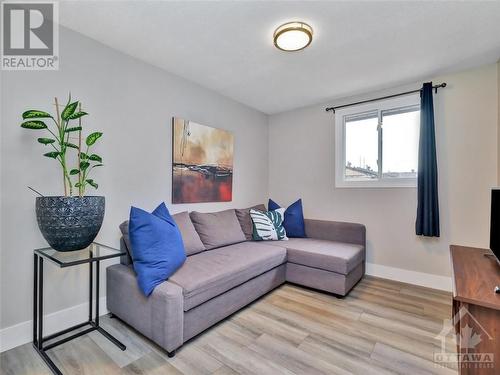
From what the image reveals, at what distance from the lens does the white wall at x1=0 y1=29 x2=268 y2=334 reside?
173 cm

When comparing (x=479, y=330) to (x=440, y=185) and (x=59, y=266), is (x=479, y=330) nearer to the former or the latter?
(x=440, y=185)

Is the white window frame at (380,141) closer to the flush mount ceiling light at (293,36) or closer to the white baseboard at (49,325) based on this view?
the flush mount ceiling light at (293,36)

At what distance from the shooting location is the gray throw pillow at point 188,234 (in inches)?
97.0

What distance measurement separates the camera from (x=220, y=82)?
300 cm

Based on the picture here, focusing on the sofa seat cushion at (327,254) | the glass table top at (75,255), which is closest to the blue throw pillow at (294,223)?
the sofa seat cushion at (327,254)

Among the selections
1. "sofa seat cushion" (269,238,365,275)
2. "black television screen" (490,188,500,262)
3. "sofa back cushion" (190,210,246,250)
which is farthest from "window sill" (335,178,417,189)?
"sofa back cushion" (190,210,246,250)

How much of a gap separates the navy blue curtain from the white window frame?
6.7 inches

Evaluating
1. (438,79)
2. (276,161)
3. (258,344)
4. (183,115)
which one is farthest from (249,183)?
(438,79)

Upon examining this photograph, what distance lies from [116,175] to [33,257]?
0.86m

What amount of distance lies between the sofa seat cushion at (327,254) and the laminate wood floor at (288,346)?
37 centimetres

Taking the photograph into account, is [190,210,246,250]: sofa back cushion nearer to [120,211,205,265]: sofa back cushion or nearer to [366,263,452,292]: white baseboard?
[120,211,205,265]: sofa back cushion

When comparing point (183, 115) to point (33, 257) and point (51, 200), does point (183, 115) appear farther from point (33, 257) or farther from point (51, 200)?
point (33, 257)

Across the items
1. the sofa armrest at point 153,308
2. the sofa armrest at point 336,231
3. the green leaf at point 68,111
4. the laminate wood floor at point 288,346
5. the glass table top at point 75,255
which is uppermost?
the green leaf at point 68,111

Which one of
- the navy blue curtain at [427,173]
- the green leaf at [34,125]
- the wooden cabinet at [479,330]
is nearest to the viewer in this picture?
the wooden cabinet at [479,330]
